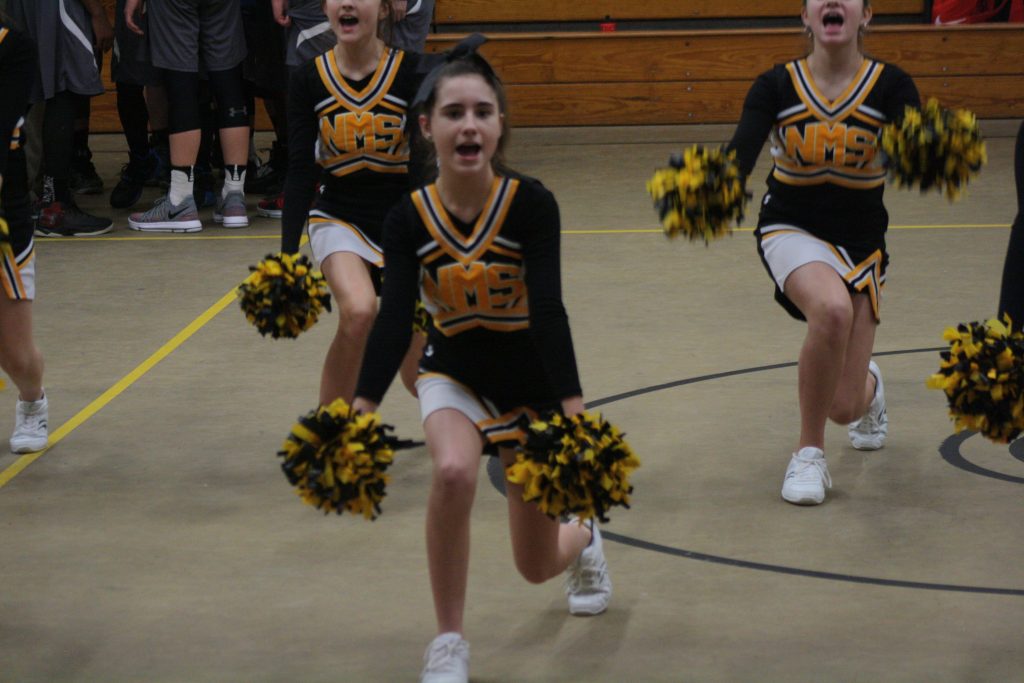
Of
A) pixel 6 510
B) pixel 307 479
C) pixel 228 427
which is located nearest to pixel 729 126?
pixel 228 427

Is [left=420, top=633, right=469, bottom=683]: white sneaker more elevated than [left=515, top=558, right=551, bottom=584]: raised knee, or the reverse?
[left=515, top=558, right=551, bottom=584]: raised knee

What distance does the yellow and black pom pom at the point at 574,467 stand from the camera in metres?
2.79

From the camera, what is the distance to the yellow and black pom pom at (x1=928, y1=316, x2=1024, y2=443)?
11.2 feet

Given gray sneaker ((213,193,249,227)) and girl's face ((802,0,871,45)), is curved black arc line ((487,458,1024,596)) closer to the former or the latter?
girl's face ((802,0,871,45))

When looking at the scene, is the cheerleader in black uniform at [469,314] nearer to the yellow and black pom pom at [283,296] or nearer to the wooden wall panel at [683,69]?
the yellow and black pom pom at [283,296]

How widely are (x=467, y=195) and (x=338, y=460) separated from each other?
2.24 feet

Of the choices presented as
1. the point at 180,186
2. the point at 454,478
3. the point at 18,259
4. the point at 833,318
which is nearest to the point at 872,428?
the point at 833,318

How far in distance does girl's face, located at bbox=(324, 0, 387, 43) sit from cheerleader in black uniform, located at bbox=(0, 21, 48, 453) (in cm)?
89

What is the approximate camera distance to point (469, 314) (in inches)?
127

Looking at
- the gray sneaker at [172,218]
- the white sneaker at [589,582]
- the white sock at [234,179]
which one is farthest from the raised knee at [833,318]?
the gray sneaker at [172,218]

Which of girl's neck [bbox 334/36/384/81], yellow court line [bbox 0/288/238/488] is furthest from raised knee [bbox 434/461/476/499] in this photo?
yellow court line [bbox 0/288/238/488]

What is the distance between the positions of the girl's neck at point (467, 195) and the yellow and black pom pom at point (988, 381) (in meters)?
1.17

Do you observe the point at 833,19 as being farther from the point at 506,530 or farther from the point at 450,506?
the point at 450,506

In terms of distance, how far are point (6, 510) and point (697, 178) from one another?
7.23 feet
